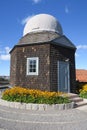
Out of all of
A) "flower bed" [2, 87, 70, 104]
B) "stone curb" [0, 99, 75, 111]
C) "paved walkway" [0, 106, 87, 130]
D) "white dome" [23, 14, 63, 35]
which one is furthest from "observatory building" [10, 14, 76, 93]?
"paved walkway" [0, 106, 87, 130]

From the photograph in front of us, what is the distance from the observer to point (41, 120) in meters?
8.64

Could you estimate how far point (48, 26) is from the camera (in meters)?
17.9

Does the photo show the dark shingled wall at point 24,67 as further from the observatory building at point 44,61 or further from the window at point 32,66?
the window at point 32,66

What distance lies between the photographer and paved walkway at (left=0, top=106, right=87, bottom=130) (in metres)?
7.73

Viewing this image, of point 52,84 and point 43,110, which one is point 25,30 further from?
point 43,110

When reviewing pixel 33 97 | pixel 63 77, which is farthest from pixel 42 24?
pixel 33 97

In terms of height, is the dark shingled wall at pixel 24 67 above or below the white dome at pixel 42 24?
below

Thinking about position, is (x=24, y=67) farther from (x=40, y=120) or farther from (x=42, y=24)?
(x=40, y=120)

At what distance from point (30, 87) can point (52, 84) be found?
187 cm

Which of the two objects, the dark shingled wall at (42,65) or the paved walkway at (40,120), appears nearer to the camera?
the paved walkway at (40,120)

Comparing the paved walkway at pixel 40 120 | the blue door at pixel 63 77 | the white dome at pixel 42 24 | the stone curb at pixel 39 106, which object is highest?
the white dome at pixel 42 24

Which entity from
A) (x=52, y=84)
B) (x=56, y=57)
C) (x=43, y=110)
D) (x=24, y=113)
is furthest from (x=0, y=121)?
(x=56, y=57)

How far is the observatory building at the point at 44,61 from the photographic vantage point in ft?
51.3

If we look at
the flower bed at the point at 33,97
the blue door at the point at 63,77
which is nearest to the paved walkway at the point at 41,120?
the flower bed at the point at 33,97
